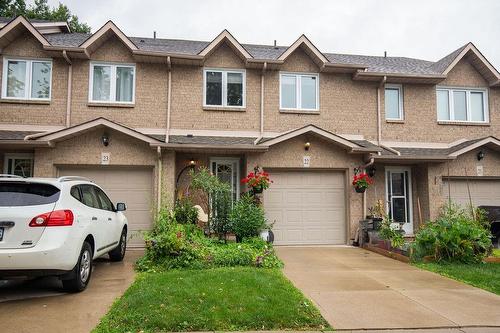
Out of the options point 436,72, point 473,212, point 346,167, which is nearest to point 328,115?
point 346,167

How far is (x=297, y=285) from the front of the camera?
645cm

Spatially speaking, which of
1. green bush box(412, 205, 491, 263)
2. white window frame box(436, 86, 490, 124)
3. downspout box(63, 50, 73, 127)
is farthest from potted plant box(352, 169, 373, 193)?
downspout box(63, 50, 73, 127)

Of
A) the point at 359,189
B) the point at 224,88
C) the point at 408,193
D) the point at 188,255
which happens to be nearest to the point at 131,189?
the point at 188,255

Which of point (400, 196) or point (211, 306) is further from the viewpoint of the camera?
point (400, 196)

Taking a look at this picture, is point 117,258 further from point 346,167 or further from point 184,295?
point 346,167

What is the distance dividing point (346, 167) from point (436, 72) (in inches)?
204

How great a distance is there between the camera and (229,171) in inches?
466

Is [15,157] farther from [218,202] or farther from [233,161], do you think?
[233,161]

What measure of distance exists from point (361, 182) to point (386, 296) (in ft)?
18.1

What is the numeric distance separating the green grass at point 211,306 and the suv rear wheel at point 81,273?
2.50 ft

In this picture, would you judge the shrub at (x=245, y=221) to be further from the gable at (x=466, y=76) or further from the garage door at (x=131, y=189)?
the gable at (x=466, y=76)

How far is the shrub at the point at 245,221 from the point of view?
30.7ft

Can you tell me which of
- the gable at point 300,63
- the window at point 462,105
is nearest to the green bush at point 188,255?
the gable at point 300,63

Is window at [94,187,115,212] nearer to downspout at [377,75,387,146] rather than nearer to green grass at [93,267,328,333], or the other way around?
green grass at [93,267,328,333]
